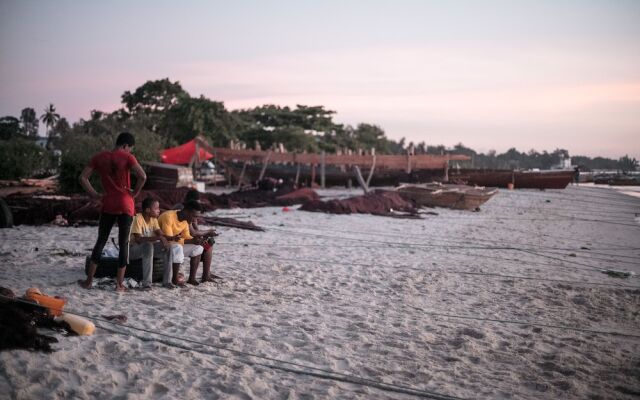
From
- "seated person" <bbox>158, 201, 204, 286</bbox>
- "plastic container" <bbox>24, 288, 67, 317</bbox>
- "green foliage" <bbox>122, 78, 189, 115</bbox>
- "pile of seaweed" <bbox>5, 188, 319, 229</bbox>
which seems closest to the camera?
"plastic container" <bbox>24, 288, 67, 317</bbox>

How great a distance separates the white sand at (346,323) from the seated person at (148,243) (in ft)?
0.97

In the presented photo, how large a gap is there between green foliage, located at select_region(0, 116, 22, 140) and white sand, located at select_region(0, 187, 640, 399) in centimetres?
4105

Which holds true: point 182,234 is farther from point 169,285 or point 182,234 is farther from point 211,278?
point 211,278

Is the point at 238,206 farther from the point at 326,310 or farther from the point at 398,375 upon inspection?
the point at 398,375

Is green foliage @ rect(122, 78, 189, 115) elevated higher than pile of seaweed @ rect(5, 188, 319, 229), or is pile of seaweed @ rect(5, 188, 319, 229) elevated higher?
green foliage @ rect(122, 78, 189, 115)

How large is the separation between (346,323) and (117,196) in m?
2.92

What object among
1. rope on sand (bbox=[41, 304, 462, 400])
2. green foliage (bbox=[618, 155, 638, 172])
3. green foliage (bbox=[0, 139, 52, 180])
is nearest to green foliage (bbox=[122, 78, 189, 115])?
green foliage (bbox=[0, 139, 52, 180])

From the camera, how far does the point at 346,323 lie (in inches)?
197

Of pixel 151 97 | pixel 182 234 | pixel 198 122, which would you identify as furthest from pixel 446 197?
pixel 151 97

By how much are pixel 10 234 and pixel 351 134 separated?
39.9 m

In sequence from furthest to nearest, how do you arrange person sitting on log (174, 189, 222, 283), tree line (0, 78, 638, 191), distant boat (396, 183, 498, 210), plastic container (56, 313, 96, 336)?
tree line (0, 78, 638, 191) → distant boat (396, 183, 498, 210) → person sitting on log (174, 189, 222, 283) → plastic container (56, 313, 96, 336)

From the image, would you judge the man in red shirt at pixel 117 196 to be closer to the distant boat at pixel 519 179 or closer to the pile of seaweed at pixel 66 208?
the pile of seaweed at pixel 66 208

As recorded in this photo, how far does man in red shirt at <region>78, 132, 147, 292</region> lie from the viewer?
553 centimetres

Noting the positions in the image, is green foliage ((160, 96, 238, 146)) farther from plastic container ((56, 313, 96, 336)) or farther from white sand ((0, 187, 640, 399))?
plastic container ((56, 313, 96, 336))
